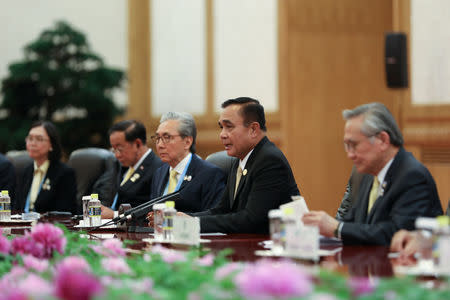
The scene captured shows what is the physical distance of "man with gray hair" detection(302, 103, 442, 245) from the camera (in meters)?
2.99

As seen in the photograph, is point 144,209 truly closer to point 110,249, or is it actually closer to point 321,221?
point 321,221

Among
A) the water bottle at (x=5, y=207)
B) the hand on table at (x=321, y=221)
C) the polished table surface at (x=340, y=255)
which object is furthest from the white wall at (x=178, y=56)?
the hand on table at (x=321, y=221)

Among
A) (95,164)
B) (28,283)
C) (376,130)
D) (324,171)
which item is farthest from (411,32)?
(28,283)

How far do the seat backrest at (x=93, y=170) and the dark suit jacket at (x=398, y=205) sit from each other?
346 centimetres

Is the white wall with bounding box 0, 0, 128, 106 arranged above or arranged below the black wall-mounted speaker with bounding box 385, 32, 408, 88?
above

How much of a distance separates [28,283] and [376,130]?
1.96 m

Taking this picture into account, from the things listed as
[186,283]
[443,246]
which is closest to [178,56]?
[443,246]

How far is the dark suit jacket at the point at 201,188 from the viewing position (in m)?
4.61

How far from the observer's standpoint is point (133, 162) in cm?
559

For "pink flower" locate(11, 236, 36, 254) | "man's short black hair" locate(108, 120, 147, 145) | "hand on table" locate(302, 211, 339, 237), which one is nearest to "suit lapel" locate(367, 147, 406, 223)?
"hand on table" locate(302, 211, 339, 237)

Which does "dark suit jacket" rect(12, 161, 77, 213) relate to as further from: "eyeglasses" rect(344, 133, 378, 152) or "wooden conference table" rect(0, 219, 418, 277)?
"eyeglasses" rect(344, 133, 378, 152)

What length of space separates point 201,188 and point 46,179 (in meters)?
2.01

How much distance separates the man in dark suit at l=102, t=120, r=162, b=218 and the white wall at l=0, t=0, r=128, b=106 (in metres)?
5.66

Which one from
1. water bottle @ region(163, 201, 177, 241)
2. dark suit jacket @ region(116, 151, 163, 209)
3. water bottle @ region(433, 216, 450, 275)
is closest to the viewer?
water bottle @ region(433, 216, 450, 275)
